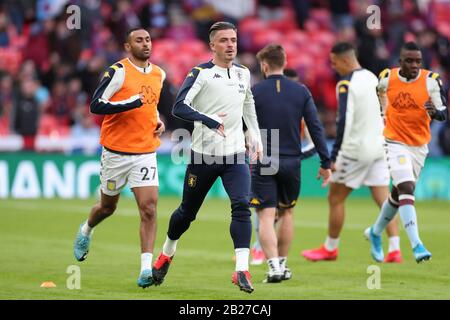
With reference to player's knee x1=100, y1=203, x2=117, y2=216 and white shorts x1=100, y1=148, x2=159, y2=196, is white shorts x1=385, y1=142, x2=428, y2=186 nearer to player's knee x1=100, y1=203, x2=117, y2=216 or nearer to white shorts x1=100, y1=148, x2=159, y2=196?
white shorts x1=100, y1=148, x2=159, y2=196

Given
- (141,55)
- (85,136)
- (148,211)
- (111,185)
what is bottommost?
(148,211)

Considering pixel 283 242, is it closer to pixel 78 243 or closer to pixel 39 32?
pixel 78 243

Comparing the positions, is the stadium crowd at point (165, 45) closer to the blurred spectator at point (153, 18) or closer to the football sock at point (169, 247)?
the blurred spectator at point (153, 18)

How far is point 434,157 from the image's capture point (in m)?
24.2

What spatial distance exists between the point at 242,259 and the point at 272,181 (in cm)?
174

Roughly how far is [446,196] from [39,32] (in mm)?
10510

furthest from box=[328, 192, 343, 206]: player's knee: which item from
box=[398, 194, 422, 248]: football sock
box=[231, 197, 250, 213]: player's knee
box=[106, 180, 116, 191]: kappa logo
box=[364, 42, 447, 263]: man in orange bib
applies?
box=[231, 197, 250, 213]: player's knee

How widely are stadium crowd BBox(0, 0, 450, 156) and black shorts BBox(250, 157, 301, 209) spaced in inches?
484

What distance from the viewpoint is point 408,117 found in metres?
13.3

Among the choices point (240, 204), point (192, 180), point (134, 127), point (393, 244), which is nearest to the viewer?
point (240, 204)

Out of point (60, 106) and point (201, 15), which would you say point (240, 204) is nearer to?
point (60, 106)

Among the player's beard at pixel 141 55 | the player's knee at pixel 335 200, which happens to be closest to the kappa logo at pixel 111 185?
the player's beard at pixel 141 55

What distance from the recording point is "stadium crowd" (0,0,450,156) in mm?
24984

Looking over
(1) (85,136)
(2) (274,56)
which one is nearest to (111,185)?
(2) (274,56)
